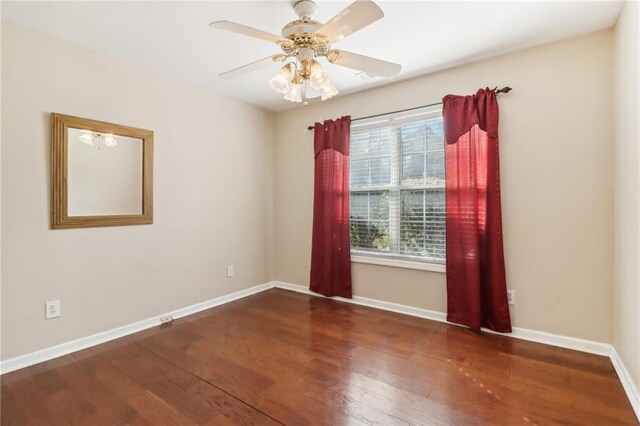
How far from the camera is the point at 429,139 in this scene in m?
2.92

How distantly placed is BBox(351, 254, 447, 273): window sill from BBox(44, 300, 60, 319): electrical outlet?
8.61 feet

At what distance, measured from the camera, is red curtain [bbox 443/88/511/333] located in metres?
2.49

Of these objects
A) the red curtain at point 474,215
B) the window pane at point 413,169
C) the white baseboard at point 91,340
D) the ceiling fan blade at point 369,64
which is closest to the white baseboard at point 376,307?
the white baseboard at point 91,340

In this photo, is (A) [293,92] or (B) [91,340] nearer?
(A) [293,92]

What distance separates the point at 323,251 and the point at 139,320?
6.39 feet

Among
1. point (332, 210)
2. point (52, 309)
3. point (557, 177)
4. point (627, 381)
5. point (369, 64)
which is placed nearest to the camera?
point (627, 381)

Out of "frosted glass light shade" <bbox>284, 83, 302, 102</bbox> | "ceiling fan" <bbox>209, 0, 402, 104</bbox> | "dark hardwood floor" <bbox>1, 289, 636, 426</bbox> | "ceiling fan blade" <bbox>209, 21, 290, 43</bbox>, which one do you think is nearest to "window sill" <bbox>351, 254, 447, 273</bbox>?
"dark hardwood floor" <bbox>1, 289, 636, 426</bbox>

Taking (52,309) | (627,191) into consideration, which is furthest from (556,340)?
(52,309)

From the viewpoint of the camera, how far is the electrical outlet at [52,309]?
217 centimetres

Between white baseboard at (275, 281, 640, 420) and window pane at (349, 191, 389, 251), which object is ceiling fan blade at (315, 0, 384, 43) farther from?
white baseboard at (275, 281, 640, 420)

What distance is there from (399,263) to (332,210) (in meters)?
0.95

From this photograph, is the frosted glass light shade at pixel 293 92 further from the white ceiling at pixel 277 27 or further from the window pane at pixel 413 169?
the window pane at pixel 413 169

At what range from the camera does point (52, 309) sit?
220 centimetres

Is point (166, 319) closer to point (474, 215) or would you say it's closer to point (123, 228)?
point (123, 228)
